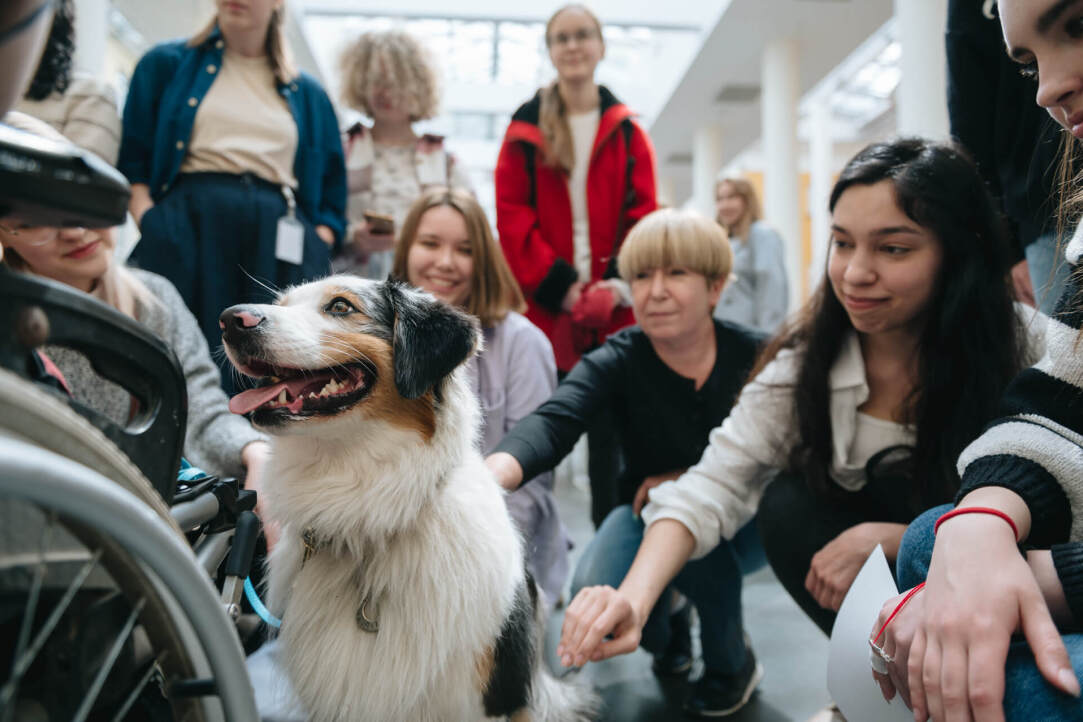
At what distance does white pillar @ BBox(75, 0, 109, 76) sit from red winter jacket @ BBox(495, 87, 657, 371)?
9.36ft

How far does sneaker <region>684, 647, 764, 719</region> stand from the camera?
1686 mm

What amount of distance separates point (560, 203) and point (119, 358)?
82.8 inches

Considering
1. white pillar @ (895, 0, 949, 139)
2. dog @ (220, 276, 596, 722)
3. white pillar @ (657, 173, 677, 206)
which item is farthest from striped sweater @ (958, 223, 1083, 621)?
white pillar @ (657, 173, 677, 206)

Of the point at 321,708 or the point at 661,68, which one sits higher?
the point at 661,68

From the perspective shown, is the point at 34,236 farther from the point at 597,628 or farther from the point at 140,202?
the point at 597,628

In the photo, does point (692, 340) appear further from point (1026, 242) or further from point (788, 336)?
point (1026, 242)

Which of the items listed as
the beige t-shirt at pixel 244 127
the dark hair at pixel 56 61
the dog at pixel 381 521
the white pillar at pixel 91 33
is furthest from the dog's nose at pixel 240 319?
the white pillar at pixel 91 33

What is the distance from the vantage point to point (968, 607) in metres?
0.77

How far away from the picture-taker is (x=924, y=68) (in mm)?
3727

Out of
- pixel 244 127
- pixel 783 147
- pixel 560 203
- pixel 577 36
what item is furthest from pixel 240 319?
pixel 783 147

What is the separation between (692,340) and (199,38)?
1.69 metres

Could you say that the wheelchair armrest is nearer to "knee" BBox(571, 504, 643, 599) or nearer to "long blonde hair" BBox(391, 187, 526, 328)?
"knee" BBox(571, 504, 643, 599)

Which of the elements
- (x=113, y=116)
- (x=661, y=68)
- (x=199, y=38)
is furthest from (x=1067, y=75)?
(x=661, y=68)

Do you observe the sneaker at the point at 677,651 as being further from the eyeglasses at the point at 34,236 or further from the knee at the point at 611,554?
the eyeglasses at the point at 34,236
